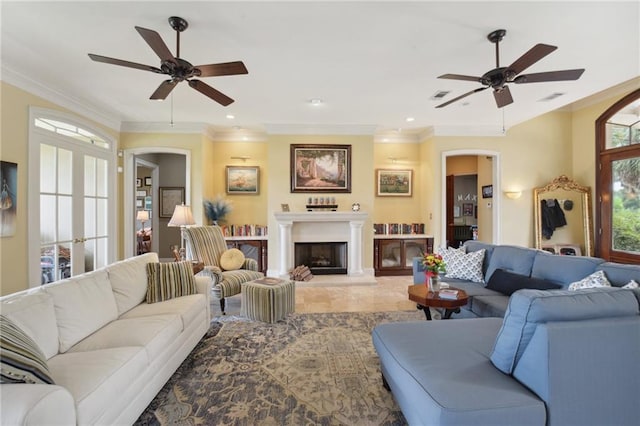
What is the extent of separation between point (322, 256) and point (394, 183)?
7.40ft

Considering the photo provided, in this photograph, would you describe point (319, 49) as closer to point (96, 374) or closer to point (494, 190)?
point (96, 374)

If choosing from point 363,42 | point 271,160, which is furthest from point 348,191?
point 363,42

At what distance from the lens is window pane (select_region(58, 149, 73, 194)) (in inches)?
156

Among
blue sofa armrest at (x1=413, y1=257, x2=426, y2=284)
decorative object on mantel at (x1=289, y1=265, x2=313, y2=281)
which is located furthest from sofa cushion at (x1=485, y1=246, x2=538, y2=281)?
decorative object on mantel at (x1=289, y1=265, x2=313, y2=281)

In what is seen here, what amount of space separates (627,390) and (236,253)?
3.96m

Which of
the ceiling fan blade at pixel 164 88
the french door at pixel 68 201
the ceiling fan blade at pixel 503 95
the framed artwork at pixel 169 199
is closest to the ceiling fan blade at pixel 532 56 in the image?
the ceiling fan blade at pixel 503 95

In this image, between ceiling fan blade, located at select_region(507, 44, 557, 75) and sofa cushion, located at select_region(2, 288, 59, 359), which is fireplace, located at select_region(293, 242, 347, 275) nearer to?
ceiling fan blade, located at select_region(507, 44, 557, 75)

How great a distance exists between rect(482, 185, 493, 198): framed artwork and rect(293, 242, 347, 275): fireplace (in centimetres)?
334

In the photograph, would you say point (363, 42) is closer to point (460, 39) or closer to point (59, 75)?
point (460, 39)

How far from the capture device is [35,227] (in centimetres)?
351

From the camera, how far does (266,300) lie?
339 cm

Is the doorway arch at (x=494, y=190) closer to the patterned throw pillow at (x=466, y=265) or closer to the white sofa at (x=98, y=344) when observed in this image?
the patterned throw pillow at (x=466, y=265)

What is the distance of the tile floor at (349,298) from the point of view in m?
3.96

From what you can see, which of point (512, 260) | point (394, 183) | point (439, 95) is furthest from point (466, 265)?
point (394, 183)
